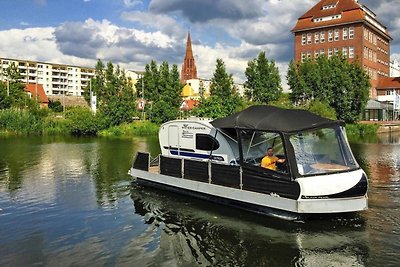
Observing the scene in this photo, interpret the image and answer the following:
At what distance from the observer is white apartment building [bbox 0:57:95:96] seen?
163m

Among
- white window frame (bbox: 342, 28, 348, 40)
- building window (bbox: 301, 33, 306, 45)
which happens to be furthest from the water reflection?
building window (bbox: 301, 33, 306, 45)

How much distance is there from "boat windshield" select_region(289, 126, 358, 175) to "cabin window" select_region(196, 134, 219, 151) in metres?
4.56

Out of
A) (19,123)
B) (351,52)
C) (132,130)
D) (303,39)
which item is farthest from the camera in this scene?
(303,39)

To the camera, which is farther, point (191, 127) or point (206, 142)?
point (191, 127)

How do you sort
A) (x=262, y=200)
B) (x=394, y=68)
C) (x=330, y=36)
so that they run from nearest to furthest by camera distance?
(x=262, y=200) < (x=330, y=36) < (x=394, y=68)

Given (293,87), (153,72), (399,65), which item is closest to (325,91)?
(293,87)

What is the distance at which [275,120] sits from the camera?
15.1 meters

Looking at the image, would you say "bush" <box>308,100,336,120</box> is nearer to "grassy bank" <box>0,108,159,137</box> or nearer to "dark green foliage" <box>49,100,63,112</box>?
"grassy bank" <box>0,108,159,137</box>

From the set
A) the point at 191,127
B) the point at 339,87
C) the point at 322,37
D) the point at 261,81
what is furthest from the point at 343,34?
the point at 191,127

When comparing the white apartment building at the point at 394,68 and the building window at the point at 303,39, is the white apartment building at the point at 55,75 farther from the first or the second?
the white apartment building at the point at 394,68

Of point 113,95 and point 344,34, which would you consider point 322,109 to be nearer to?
point 113,95

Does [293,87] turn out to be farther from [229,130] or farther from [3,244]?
[3,244]

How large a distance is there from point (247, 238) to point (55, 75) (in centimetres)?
17457

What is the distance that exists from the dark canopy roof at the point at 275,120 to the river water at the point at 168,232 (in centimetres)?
338
